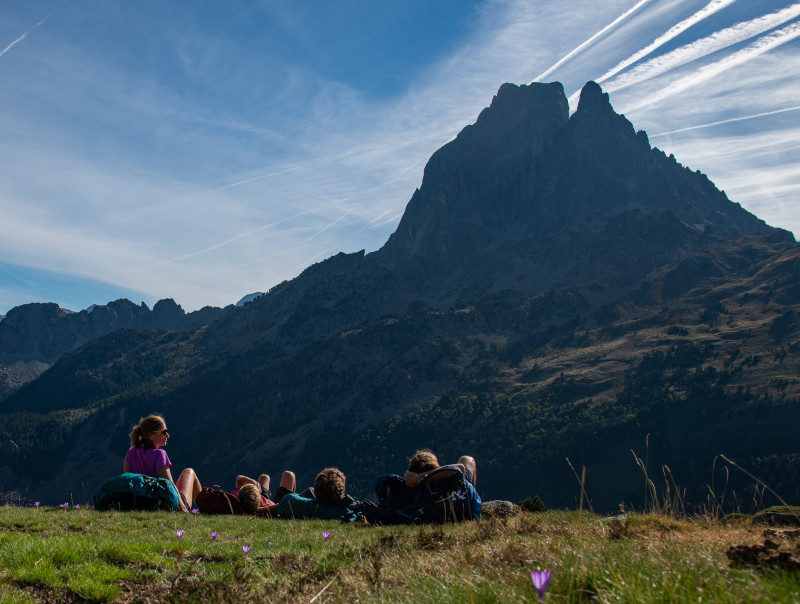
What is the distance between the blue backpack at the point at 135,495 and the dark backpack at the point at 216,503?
64 centimetres

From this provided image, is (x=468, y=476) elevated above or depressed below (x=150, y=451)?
below

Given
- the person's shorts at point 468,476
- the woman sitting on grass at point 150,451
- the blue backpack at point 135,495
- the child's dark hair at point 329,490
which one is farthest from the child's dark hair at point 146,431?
the person's shorts at point 468,476

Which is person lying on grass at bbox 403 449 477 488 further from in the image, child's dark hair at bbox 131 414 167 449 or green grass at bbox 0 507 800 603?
child's dark hair at bbox 131 414 167 449

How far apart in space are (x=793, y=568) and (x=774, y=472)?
461 feet

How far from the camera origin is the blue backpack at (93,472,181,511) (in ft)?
36.8

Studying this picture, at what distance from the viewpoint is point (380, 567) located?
4.49 m

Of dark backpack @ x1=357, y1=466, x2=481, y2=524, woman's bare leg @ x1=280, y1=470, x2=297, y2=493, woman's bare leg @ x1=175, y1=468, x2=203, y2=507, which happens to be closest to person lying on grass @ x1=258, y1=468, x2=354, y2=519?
dark backpack @ x1=357, y1=466, x2=481, y2=524

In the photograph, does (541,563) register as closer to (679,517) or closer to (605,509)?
(679,517)

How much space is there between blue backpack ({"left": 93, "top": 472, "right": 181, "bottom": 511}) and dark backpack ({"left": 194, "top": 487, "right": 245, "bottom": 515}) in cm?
64

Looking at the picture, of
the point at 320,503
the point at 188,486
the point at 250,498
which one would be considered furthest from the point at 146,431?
the point at 320,503

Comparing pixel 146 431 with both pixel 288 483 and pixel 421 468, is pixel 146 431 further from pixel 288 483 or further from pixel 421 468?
pixel 421 468

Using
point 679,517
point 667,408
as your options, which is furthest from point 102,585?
point 667,408

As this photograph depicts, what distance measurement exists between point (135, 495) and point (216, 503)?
A: 170cm

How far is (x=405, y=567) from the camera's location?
442 cm
